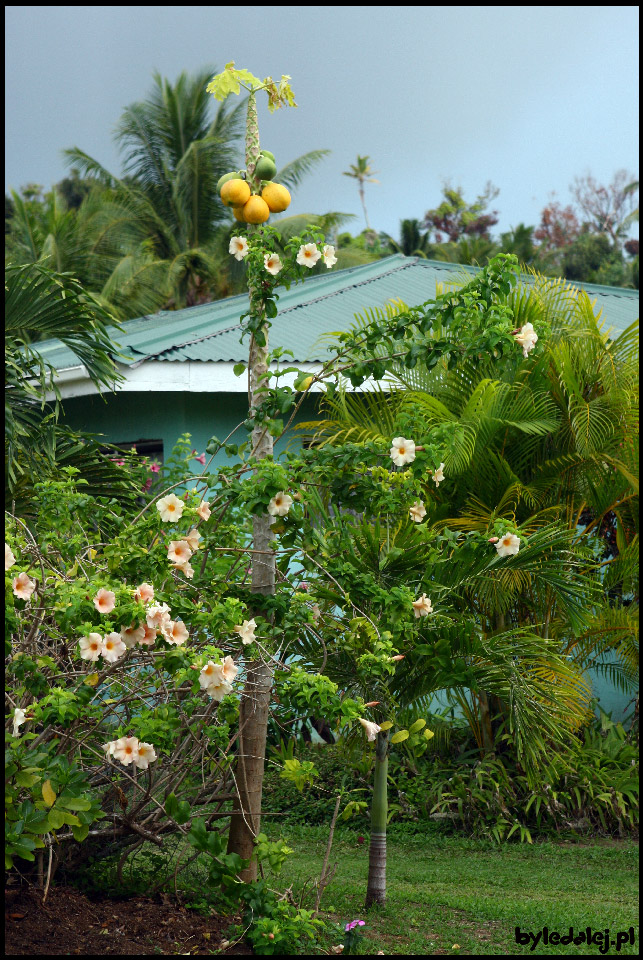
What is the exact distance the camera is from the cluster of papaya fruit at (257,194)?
13.4 ft

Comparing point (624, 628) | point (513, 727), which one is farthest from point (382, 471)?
point (624, 628)

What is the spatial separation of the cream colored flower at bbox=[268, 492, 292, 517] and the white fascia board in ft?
14.1

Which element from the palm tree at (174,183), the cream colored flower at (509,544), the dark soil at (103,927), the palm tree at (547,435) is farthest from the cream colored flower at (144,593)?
the palm tree at (174,183)

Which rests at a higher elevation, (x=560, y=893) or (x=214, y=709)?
(x=214, y=709)

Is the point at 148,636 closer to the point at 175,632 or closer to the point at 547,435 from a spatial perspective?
the point at 175,632

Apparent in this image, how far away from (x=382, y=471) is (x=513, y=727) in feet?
6.88

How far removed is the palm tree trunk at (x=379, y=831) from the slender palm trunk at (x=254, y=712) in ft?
2.50

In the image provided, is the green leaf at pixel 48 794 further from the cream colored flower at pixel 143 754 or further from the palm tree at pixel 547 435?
the palm tree at pixel 547 435

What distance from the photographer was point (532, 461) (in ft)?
21.9

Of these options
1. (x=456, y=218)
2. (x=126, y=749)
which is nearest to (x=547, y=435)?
(x=126, y=749)

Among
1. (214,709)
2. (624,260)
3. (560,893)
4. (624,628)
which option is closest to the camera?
(214,709)

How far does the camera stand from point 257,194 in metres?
4.22

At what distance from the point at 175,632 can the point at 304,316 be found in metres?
7.41

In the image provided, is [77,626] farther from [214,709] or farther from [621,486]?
[621,486]
